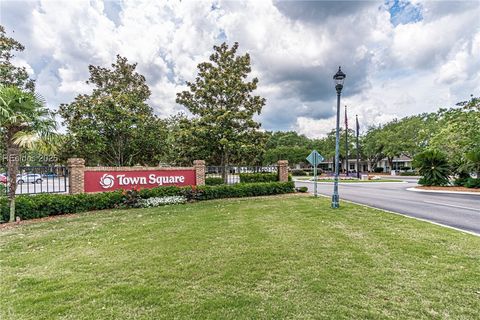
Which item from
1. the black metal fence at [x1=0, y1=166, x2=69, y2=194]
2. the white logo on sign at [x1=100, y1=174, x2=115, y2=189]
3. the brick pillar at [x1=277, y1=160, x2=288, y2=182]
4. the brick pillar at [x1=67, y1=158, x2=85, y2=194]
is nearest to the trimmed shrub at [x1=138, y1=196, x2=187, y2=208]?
the white logo on sign at [x1=100, y1=174, x2=115, y2=189]

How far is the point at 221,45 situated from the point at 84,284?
1496 cm

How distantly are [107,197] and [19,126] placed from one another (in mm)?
3729

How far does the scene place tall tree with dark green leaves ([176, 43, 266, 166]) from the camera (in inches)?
558

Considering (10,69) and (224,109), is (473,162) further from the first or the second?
(10,69)

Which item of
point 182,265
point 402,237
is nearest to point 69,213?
point 182,265

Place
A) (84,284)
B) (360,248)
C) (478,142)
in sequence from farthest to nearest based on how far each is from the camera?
(478,142) → (360,248) → (84,284)

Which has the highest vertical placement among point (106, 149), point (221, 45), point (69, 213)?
point (221, 45)

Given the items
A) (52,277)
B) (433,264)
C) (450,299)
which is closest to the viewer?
(450,299)

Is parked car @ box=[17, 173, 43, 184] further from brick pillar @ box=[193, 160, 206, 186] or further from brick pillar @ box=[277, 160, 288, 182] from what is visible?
brick pillar @ box=[277, 160, 288, 182]

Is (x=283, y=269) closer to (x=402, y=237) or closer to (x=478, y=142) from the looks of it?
(x=402, y=237)

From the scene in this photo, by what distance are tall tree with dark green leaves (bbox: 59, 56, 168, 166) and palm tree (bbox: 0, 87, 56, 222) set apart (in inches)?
233

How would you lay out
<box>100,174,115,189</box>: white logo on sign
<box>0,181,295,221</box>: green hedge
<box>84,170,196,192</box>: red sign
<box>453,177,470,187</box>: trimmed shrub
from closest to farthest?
1. <box>0,181,295,221</box>: green hedge
2. <box>84,170,196,192</box>: red sign
3. <box>100,174,115,189</box>: white logo on sign
4. <box>453,177,470,187</box>: trimmed shrub

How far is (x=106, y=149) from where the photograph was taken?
15750mm

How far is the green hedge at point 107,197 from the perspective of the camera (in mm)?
8516
